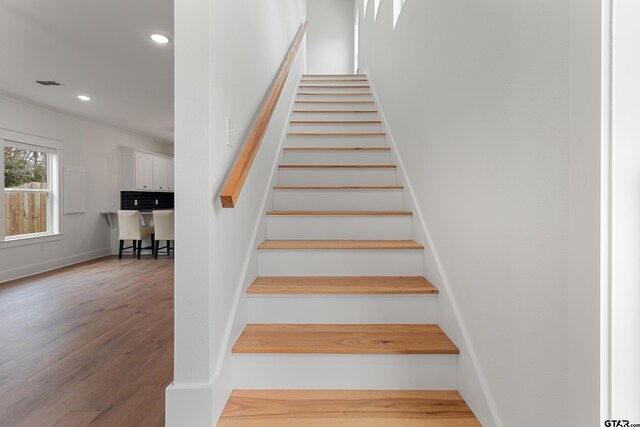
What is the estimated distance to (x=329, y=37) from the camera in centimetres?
708

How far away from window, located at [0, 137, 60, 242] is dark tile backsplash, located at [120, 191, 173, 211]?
145 cm

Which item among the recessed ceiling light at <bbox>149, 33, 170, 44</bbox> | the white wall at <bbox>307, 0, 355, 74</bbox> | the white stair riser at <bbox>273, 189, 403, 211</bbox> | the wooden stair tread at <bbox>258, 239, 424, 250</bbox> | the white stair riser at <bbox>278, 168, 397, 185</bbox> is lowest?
the wooden stair tread at <bbox>258, 239, 424, 250</bbox>

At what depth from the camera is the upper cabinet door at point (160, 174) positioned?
7.54 m

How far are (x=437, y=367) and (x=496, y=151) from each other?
884 mm

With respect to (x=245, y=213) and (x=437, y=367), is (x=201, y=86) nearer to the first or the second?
(x=245, y=213)

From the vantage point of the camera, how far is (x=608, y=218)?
2.13 feet

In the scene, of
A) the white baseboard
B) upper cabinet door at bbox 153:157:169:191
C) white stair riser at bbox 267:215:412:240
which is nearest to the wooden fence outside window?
the white baseboard

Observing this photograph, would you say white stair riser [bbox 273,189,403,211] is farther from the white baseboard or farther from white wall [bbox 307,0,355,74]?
white wall [bbox 307,0,355,74]

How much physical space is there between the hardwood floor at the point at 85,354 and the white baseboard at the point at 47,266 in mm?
625

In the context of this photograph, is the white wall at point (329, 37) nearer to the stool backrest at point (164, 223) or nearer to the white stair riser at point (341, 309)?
the stool backrest at point (164, 223)

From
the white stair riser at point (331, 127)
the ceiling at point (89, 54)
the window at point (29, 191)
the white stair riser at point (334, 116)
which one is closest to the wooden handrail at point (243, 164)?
the white stair riser at point (331, 127)

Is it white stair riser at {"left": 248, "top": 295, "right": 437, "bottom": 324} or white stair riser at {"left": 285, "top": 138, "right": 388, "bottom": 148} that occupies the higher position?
white stair riser at {"left": 285, "top": 138, "right": 388, "bottom": 148}

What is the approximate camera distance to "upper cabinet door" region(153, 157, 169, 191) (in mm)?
7539

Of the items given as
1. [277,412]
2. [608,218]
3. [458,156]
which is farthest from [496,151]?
[277,412]
